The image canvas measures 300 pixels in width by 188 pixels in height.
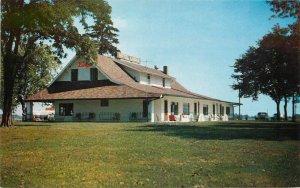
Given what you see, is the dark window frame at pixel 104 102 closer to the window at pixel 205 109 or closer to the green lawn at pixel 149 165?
the window at pixel 205 109

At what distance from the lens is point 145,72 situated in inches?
1709

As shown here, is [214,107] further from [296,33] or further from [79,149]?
[79,149]

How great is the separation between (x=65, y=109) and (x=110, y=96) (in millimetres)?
6904

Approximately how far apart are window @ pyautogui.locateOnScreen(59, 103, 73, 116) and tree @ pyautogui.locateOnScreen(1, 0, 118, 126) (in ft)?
44.2

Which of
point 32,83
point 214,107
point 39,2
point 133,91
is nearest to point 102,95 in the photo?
point 133,91

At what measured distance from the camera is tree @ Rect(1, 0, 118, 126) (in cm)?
2241

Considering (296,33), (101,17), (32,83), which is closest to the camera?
(296,33)

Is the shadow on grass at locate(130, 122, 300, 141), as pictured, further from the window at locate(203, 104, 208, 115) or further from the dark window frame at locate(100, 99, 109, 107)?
the window at locate(203, 104, 208, 115)

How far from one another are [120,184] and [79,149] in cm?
526

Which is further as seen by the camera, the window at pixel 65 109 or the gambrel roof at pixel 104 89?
the window at pixel 65 109

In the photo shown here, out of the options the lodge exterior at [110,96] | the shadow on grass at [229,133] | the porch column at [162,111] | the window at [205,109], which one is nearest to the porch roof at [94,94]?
the lodge exterior at [110,96]

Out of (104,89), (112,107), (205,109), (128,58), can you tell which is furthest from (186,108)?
(104,89)

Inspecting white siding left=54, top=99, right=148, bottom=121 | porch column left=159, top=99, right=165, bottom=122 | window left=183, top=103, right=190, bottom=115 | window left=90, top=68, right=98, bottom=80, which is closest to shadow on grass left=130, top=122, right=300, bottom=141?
white siding left=54, top=99, right=148, bottom=121

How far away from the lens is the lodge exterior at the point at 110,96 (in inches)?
1483
